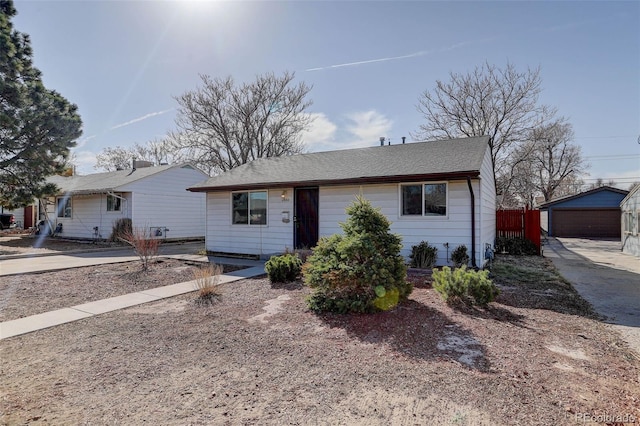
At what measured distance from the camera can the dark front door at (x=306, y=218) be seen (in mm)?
10250

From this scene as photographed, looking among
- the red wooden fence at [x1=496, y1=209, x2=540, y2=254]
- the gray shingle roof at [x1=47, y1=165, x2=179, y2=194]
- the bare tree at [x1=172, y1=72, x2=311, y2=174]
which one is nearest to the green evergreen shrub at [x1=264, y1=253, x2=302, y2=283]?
the red wooden fence at [x1=496, y1=209, x2=540, y2=254]

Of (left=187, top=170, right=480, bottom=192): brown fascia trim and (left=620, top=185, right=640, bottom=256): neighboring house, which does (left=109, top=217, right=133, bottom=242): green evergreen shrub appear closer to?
(left=187, top=170, right=480, bottom=192): brown fascia trim

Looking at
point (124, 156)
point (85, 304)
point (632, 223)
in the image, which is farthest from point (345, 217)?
point (124, 156)

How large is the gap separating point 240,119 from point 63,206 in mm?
12708

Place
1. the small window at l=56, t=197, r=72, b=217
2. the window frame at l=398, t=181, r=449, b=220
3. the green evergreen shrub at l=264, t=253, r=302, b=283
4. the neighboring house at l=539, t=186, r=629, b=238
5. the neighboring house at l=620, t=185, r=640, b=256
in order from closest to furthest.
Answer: the green evergreen shrub at l=264, t=253, r=302, b=283 < the window frame at l=398, t=181, r=449, b=220 < the neighboring house at l=620, t=185, r=640, b=256 < the small window at l=56, t=197, r=72, b=217 < the neighboring house at l=539, t=186, r=629, b=238

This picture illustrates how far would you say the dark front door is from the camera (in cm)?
1025

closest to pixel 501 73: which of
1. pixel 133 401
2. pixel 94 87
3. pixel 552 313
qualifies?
pixel 552 313

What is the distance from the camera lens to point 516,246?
1284cm

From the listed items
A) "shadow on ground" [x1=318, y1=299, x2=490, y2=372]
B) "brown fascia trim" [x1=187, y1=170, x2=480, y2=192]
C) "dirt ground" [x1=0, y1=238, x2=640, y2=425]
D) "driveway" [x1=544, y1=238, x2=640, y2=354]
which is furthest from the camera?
"brown fascia trim" [x1=187, y1=170, x2=480, y2=192]

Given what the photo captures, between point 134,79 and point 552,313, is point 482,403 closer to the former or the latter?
point 552,313

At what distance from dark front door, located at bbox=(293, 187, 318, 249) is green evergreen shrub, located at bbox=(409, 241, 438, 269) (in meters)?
3.14

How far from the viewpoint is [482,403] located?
2551 millimetres

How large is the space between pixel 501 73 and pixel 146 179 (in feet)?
73.5

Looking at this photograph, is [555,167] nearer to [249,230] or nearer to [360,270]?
[249,230]
